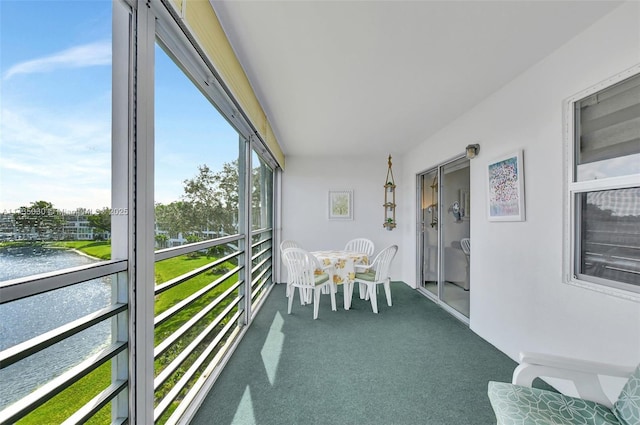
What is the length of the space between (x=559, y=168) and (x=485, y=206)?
0.93 metres

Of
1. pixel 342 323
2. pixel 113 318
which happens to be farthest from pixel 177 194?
pixel 342 323

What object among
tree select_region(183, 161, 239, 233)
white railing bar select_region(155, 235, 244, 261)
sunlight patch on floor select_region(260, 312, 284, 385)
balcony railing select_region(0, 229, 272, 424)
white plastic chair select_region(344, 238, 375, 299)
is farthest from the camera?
white plastic chair select_region(344, 238, 375, 299)

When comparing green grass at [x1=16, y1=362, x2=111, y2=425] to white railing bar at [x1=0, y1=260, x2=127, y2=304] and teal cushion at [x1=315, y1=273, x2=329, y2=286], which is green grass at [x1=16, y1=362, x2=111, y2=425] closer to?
white railing bar at [x1=0, y1=260, x2=127, y2=304]

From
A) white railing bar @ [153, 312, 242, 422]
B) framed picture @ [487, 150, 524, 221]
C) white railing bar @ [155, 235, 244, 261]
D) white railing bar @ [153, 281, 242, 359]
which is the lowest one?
white railing bar @ [153, 312, 242, 422]

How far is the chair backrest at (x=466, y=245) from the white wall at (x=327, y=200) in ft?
6.70

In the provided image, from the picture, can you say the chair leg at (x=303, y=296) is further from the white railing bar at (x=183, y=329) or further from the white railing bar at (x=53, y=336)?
the white railing bar at (x=53, y=336)

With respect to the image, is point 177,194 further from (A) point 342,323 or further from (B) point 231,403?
(A) point 342,323

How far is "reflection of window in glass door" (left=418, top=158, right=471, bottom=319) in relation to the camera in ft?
11.6

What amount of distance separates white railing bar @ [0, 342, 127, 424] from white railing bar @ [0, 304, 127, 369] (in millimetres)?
129

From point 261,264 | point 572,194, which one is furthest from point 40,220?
point 261,264

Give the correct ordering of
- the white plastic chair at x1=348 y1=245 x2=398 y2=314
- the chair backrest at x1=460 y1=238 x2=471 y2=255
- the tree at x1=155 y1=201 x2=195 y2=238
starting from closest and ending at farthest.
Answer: the tree at x1=155 y1=201 x2=195 y2=238, the chair backrest at x1=460 y1=238 x2=471 y2=255, the white plastic chair at x1=348 y1=245 x2=398 y2=314

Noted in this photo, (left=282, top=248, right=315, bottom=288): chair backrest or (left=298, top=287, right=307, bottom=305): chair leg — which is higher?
(left=282, top=248, right=315, bottom=288): chair backrest

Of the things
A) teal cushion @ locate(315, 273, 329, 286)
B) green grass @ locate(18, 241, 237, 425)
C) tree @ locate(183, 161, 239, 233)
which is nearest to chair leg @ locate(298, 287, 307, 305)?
teal cushion @ locate(315, 273, 329, 286)

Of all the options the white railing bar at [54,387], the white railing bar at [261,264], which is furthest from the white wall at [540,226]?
the white railing bar at [261,264]
